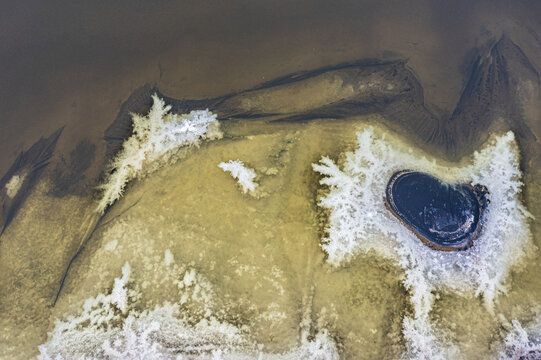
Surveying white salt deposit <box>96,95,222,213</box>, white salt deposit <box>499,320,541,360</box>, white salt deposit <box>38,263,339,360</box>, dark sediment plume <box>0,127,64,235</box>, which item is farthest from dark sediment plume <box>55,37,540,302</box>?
white salt deposit <box>499,320,541,360</box>

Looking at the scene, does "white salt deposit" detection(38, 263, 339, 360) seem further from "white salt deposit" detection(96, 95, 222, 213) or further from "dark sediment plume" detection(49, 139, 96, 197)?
"dark sediment plume" detection(49, 139, 96, 197)

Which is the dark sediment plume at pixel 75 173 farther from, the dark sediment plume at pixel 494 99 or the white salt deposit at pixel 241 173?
the dark sediment plume at pixel 494 99

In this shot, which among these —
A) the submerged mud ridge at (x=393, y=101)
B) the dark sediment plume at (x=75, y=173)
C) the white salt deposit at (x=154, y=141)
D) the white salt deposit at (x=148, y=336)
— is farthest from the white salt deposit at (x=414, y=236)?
the dark sediment plume at (x=75, y=173)

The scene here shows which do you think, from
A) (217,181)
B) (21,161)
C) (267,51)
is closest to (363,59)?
Result: (267,51)

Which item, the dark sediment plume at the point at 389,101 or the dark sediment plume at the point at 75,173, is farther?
the dark sediment plume at the point at 389,101

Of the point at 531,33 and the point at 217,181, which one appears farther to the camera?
the point at 531,33

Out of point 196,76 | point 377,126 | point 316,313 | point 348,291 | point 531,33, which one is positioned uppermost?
point 531,33

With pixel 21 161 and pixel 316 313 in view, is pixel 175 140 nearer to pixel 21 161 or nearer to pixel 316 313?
pixel 21 161
